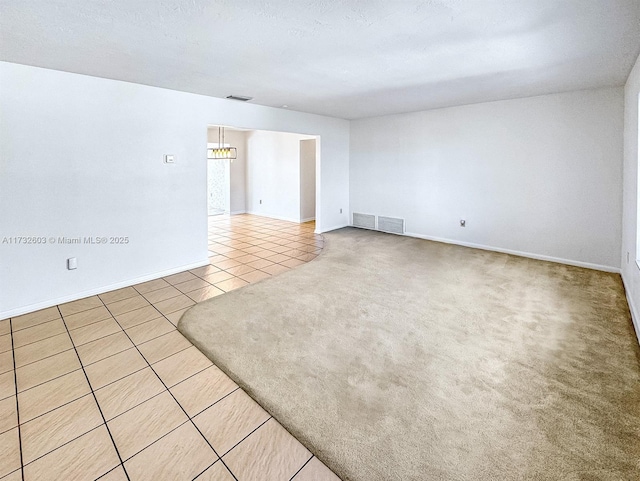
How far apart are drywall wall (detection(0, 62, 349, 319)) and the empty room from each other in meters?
0.02

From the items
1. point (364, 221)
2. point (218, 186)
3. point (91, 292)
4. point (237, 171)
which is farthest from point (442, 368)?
point (218, 186)

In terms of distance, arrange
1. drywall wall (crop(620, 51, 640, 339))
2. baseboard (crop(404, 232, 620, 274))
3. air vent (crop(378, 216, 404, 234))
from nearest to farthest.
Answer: drywall wall (crop(620, 51, 640, 339)) → baseboard (crop(404, 232, 620, 274)) → air vent (crop(378, 216, 404, 234))

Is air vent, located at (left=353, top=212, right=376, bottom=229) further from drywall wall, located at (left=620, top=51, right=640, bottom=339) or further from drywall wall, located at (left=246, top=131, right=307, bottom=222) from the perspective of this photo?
drywall wall, located at (left=620, top=51, right=640, bottom=339)

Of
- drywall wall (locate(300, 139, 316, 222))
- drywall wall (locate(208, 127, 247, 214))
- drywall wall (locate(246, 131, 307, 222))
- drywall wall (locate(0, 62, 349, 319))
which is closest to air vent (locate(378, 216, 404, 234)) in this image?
drywall wall (locate(300, 139, 316, 222))

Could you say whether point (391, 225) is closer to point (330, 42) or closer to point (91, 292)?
point (330, 42)

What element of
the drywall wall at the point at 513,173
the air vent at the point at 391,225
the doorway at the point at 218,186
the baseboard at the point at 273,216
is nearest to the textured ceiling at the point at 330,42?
the drywall wall at the point at 513,173

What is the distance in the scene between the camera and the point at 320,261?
475cm

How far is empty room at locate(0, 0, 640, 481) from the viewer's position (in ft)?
5.45

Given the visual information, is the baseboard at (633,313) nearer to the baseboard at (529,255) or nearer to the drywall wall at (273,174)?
the baseboard at (529,255)

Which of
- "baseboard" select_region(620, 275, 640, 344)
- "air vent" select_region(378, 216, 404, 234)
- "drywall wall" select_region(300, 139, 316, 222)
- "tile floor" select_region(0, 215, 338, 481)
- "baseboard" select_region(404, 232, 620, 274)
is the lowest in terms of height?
"tile floor" select_region(0, 215, 338, 481)

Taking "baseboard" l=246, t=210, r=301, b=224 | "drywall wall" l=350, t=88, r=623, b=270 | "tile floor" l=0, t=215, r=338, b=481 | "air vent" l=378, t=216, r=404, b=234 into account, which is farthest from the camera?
"baseboard" l=246, t=210, r=301, b=224

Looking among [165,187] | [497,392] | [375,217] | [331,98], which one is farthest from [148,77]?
[375,217]

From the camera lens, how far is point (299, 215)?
7852mm

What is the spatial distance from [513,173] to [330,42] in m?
3.73
